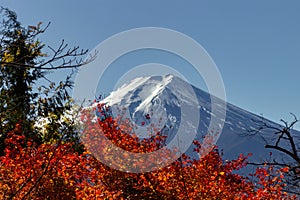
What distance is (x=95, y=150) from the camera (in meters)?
16.8

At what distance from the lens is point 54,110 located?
83.1 ft

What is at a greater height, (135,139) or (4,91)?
(4,91)

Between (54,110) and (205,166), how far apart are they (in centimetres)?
1245

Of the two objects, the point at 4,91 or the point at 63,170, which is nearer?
the point at 63,170

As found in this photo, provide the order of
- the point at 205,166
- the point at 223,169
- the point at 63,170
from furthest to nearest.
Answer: the point at 223,169
the point at 205,166
the point at 63,170

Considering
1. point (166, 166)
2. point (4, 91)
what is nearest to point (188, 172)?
point (166, 166)

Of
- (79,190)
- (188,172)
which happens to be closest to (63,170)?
(79,190)

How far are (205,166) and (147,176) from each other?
3.05 metres

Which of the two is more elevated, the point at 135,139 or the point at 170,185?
the point at 135,139

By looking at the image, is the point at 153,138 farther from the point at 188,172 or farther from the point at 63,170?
the point at 63,170

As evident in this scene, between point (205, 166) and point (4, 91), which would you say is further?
point (4, 91)

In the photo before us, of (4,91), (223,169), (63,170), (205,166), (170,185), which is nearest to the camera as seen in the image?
(170,185)

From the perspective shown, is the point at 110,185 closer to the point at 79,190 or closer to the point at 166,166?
the point at 79,190

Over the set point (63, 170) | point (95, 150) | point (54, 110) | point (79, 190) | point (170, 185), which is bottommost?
point (170, 185)
